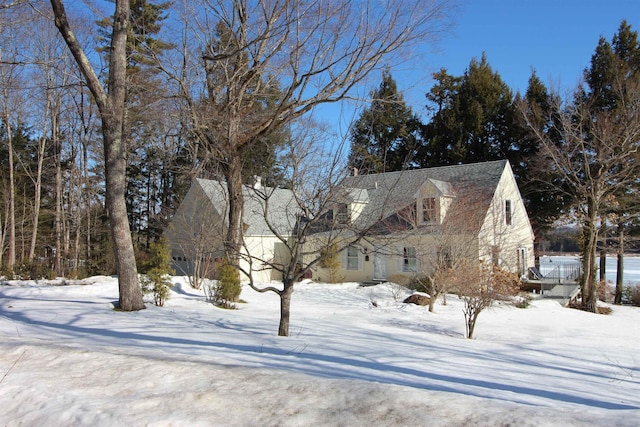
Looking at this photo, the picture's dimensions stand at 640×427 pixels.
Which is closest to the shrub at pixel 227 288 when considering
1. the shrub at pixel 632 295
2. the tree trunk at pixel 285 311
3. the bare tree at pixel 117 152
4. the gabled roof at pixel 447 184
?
the bare tree at pixel 117 152

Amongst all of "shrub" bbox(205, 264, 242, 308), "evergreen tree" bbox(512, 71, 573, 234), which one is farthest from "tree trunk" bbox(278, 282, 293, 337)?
"evergreen tree" bbox(512, 71, 573, 234)

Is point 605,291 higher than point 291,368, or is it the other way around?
point 291,368

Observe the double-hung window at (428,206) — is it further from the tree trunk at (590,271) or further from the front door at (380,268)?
the tree trunk at (590,271)

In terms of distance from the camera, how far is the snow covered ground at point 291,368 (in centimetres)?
336

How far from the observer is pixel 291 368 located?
17.0ft

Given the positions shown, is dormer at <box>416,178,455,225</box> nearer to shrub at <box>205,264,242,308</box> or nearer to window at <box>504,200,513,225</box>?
window at <box>504,200,513,225</box>

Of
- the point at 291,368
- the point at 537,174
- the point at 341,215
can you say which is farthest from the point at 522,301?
the point at 291,368

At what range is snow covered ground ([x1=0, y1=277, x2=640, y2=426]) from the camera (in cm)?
336

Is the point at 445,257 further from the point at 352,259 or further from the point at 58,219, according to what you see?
the point at 58,219

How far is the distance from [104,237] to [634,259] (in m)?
61.9

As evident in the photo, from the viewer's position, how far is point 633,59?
28312 mm

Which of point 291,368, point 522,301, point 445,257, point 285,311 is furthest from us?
point 522,301

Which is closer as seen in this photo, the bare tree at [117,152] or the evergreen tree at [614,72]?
the bare tree at [117,152]

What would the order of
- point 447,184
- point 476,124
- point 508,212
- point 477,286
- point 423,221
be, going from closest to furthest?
point 477,286
point 423,221
point 447,184
point 508,212
point 476,124
